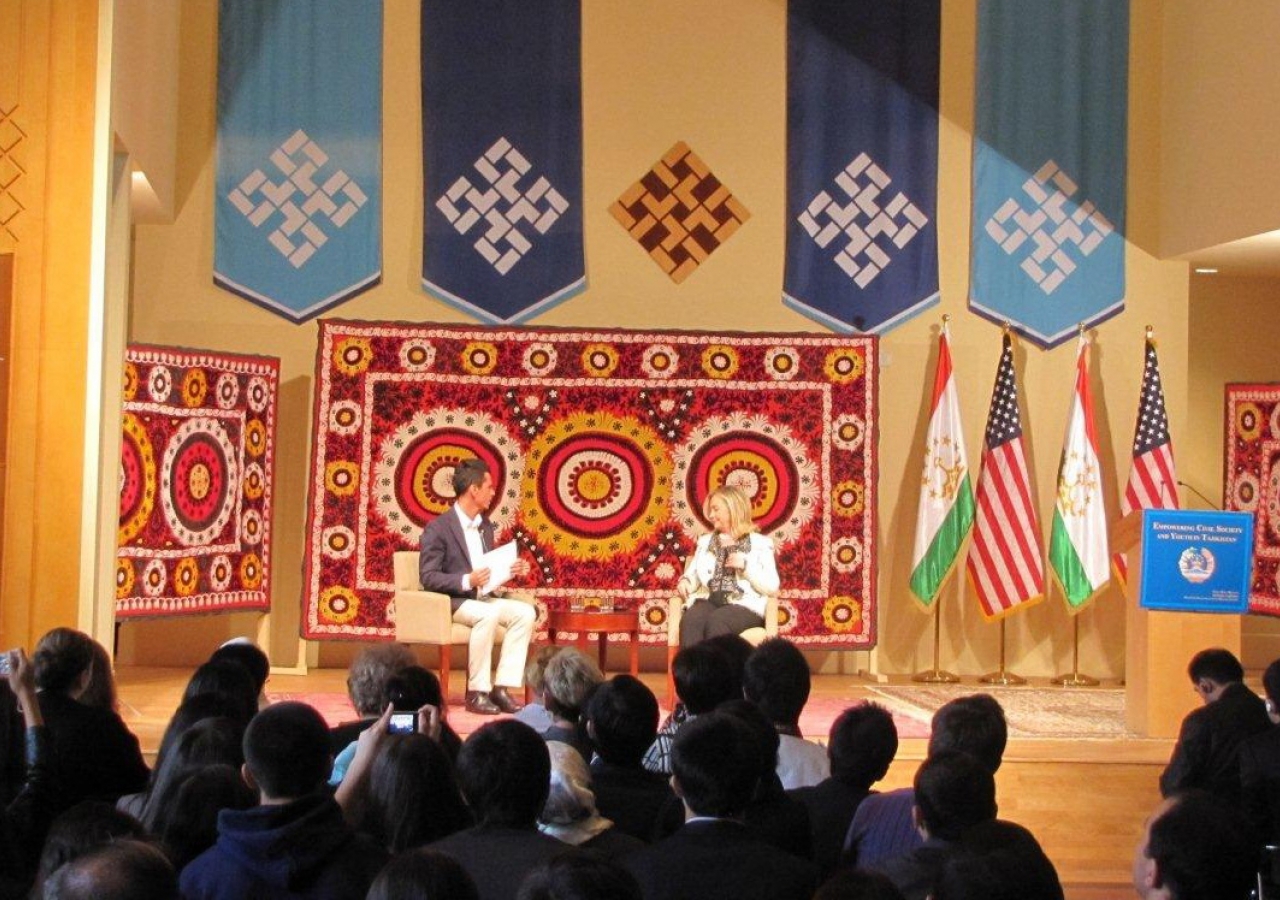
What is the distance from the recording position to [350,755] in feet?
13.1

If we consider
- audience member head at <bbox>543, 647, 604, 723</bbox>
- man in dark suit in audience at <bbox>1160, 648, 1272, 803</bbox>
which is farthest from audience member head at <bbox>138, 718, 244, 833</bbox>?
man in dark suit in audience at <bbox>1160, 648, 1272, 803</bbox>

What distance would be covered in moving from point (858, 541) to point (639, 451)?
1.26m

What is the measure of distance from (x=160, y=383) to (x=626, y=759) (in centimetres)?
556

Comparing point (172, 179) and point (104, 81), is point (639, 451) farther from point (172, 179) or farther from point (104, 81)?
point (104, 81)

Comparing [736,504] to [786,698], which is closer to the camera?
[786,698]

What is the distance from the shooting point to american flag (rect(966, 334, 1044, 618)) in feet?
31.5

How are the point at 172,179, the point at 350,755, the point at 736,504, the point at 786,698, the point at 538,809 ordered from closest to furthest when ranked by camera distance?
the point at 538,809 < the point at 350,755 < the point at 786,698 < the point at 736,504 < the point at 172,179

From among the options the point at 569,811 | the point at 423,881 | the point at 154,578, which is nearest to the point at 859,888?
the point at 423,881

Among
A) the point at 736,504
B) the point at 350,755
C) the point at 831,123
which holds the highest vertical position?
the point at 831,123

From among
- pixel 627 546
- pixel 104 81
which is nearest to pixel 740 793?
pixel 104 81

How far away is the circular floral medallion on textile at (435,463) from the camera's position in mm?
9500

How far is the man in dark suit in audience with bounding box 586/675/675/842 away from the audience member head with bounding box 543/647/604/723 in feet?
1.46

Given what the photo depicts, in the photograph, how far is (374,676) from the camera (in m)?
4.16

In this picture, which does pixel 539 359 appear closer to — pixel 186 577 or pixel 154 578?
pixel 186 577
